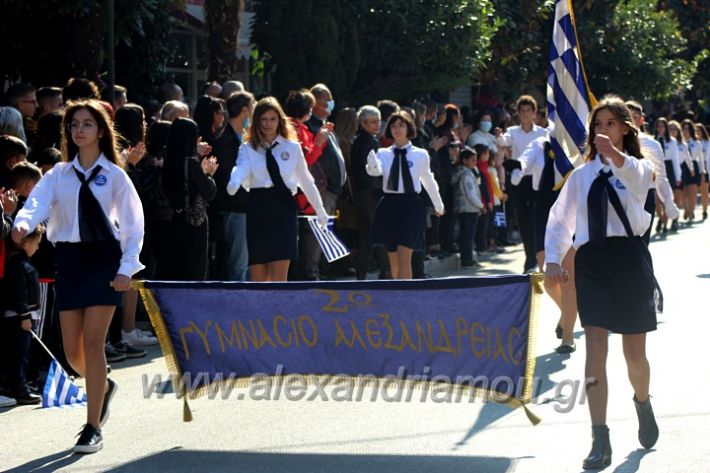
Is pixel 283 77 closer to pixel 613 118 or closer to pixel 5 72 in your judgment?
pixel 5 72

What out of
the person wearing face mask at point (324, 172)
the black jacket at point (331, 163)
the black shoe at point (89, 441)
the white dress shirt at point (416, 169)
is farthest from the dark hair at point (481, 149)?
the black shoe at point (89, 441)

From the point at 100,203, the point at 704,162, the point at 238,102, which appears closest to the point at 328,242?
the point at 238,102

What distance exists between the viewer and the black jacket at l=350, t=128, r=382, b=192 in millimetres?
14195

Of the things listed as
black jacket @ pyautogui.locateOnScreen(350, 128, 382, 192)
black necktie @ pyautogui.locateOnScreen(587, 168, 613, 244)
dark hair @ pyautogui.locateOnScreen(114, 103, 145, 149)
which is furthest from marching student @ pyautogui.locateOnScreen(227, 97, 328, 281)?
black necktie @ pyautogui.locateOnScreen(587, 168, 613, 244)

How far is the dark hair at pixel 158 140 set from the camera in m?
11.6

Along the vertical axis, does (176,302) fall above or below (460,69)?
below

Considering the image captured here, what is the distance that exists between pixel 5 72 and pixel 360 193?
15.6ft

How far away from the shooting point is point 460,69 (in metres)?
19.8

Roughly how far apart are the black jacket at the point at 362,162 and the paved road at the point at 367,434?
15.7ft

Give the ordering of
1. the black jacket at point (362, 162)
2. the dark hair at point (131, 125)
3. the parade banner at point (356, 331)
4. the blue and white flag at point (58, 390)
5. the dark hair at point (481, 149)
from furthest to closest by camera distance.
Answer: the dark hair at point (481, 149) < the black jacket at point (362, 162) < the dark hair at point (131, 125) < the blue and white flag at point (58, 390) < the parade banner at point (356, 331)

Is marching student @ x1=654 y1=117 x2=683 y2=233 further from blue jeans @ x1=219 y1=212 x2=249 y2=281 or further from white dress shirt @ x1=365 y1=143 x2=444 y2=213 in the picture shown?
blue jeans @ x1=219 y1=212 x2=249 y2=281

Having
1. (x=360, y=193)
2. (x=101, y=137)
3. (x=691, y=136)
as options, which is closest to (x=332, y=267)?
(x=360, y=193)

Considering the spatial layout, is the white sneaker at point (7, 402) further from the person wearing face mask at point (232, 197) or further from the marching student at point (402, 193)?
the marching student at point (402, 193)

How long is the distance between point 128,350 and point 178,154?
161cm
